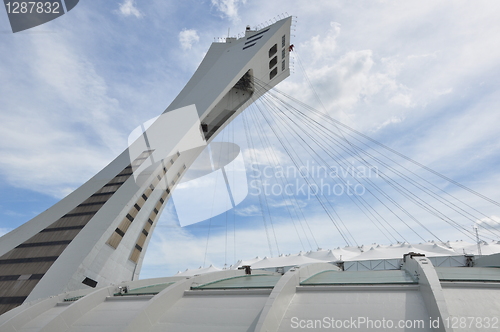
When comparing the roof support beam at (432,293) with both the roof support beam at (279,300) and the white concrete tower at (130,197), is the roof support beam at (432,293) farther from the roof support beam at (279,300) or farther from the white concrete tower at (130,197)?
the white concrete tower at (130,197)

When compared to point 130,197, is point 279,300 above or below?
below

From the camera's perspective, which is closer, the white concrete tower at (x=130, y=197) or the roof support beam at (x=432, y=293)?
the roof support beam at (x=432, y=293)

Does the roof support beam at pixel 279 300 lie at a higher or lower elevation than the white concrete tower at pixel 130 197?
lower

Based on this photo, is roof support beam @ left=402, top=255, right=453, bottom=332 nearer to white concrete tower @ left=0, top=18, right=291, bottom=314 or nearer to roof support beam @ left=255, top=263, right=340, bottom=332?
roof support beam @ left=255, top=263, right=340, bottom=332

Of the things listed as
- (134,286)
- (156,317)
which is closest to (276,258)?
(134,286)

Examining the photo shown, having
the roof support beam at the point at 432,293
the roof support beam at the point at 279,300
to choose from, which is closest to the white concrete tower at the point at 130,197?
the roof support beam at the point at 279,300

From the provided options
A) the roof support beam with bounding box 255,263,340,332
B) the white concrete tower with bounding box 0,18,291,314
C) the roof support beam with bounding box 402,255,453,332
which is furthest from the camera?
the white concrete tower with bounding box 0,18,291,314

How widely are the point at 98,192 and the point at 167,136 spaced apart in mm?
7315

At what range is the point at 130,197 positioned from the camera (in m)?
21.1

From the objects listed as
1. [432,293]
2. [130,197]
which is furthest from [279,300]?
[130,197]

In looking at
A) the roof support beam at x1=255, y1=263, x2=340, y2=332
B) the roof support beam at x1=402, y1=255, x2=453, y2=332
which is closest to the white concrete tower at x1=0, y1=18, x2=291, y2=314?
the roof support beam at x1=255, y1=263, x2=340, y2=332

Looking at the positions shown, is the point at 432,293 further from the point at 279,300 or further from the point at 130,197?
the point at 130,197

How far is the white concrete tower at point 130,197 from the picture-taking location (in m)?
16.5

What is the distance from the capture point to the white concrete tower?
54.2 ft
